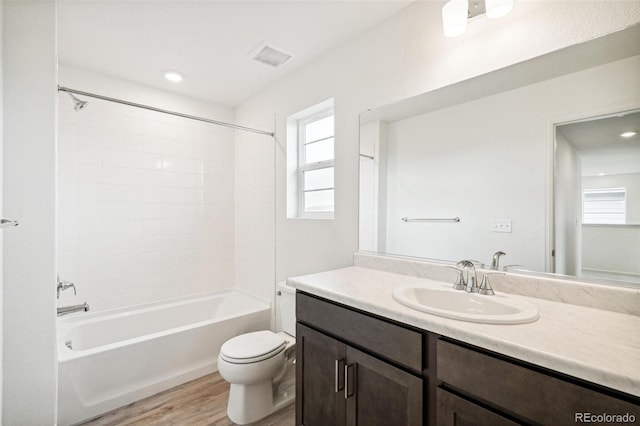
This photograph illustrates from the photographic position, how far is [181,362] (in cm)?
215

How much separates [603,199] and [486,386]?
830mm

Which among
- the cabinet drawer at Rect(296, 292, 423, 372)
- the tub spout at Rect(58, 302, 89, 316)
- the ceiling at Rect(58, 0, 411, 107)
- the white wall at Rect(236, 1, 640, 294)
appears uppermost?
the ceiling at Rect(58, 0, 411, 107)

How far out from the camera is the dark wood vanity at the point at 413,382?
68 cm

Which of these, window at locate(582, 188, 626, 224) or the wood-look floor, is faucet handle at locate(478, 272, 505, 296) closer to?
window at locate(582, 188, 626, 224)

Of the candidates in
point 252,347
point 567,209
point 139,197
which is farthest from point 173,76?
point 567,209

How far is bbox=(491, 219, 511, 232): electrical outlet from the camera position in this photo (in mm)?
1276

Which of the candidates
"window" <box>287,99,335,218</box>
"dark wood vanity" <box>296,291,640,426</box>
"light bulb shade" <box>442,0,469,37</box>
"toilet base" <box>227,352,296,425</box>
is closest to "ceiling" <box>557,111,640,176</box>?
"light bulb shade" <box>442,0,469,37</box>

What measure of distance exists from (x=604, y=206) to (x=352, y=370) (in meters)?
1.12

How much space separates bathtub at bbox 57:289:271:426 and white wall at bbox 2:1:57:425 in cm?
29

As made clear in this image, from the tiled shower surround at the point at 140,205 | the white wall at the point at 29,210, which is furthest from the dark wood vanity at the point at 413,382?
the tiled shower surround at the point at 140,205

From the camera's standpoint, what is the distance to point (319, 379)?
51.2 inches

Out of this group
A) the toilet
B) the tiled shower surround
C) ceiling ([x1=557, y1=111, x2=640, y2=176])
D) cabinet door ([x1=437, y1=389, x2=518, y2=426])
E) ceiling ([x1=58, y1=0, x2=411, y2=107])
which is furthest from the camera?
the tiled shower surround

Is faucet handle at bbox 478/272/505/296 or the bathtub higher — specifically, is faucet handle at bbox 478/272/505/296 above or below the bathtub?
above

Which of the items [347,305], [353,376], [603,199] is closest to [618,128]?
[603,199]
